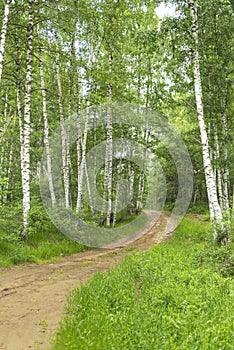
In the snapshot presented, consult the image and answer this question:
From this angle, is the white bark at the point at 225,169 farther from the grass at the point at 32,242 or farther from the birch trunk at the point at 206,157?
the grass at the point at 32,242

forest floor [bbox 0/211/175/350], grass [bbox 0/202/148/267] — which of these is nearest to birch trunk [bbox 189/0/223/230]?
forest floor [bbox 0/211/175/350]

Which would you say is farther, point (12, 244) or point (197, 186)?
point (197, 186)

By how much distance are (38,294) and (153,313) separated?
3410 mm

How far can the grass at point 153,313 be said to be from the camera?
4254mm

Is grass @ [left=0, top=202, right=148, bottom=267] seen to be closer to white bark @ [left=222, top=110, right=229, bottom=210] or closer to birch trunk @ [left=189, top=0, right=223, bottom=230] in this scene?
birch trunk @ [left=189, top=0, right=223, bottom=230]

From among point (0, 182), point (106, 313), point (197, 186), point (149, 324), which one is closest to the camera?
point (149, 324)

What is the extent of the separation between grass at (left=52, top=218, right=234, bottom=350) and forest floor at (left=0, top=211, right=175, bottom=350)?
1.27 feet

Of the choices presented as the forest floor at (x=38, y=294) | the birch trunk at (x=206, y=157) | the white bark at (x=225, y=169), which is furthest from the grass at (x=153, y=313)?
the white bark at (x=225, y=169)

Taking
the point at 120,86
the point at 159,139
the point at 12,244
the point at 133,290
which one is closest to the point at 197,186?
the point at 159,139

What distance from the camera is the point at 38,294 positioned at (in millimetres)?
7668

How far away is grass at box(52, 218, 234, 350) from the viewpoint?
167 inches

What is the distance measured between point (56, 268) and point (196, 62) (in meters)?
9.01

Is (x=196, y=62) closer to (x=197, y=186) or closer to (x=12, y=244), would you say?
(x=12, y=244)

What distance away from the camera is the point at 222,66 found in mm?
16547
